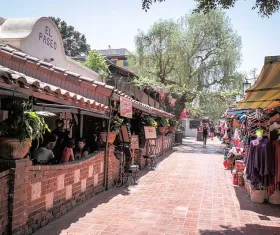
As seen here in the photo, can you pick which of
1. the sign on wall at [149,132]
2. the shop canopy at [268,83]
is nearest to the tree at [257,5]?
the shop canopy at [268,83]

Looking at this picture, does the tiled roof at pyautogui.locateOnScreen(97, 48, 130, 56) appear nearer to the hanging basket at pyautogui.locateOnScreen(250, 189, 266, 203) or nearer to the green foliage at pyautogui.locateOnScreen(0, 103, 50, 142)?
the hanging basket at pyautogui.locateOnScreen(250, 189, 266, 203)

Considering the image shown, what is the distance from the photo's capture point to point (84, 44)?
41.8m

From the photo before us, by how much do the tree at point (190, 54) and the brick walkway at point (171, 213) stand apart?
51.9 ft

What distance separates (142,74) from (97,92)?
17.7 metres

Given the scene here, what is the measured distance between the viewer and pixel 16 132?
12.7ft

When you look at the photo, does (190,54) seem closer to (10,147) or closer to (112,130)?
(112,130)

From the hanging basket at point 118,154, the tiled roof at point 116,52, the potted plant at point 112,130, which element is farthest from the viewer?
the tiled roof at point 116,52

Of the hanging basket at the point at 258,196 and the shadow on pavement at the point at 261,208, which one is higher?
the hanging basket at the point at 258,196

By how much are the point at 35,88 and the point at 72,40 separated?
127 ft

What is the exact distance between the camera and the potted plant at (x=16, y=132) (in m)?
3.85

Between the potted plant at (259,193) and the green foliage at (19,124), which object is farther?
the potted plant at (259,193)

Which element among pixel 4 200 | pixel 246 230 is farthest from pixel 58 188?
pixel 246 230

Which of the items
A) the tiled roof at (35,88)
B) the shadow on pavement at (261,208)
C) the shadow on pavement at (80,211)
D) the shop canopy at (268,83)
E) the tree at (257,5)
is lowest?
the shadow on pavement at (261,208)

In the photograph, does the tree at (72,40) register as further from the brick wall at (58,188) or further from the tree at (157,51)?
the brick wall at (58,188)
